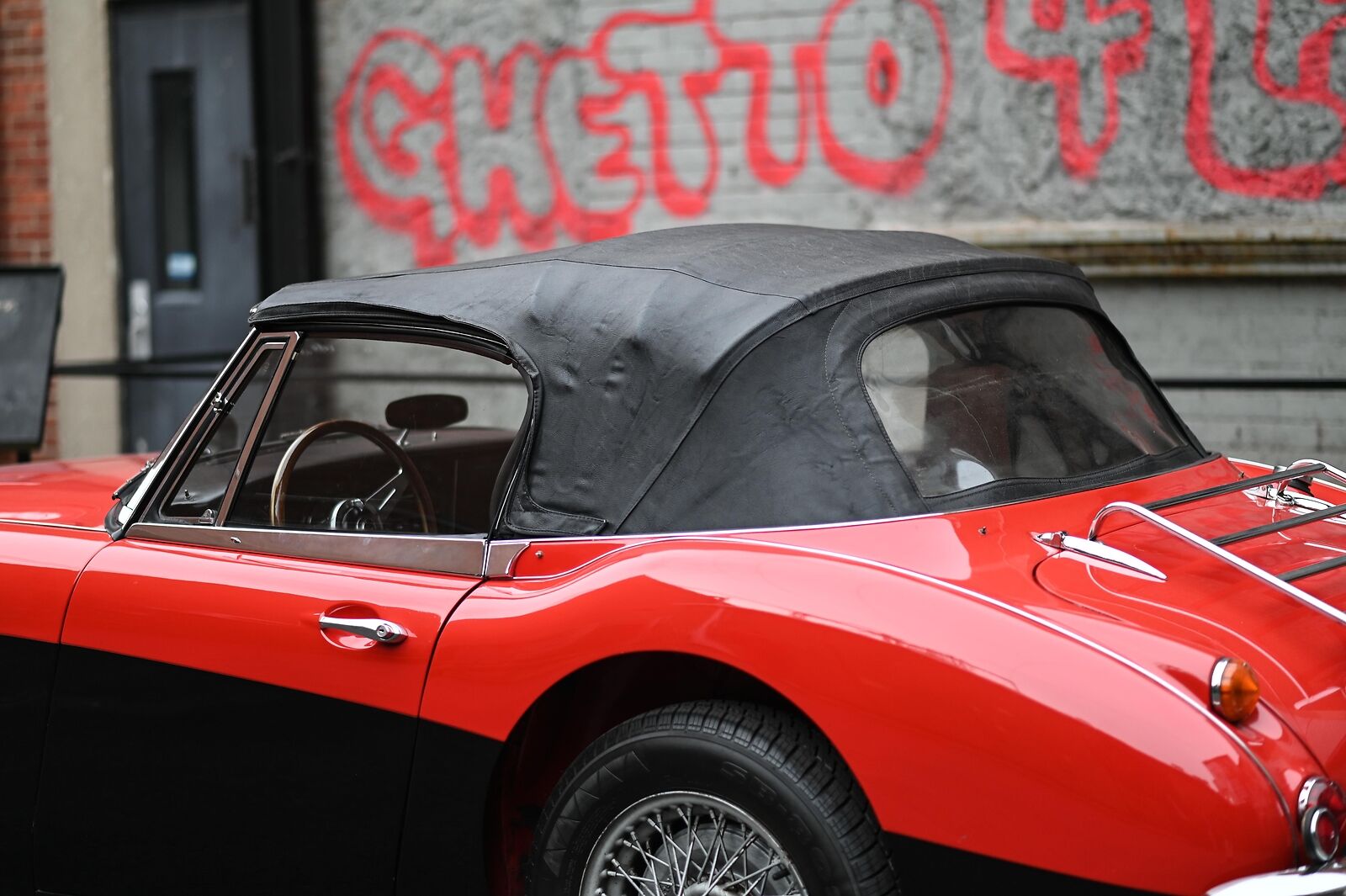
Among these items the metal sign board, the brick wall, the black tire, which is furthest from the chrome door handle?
the brick wall

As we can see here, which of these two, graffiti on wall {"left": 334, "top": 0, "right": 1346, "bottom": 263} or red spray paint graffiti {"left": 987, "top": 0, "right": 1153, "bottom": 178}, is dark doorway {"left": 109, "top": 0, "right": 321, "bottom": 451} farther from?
red spray paint graffiti {"left": 987, "top": 0, "right": 1153, "bottom": 178}

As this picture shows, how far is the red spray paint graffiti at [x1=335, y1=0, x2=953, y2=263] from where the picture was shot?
268 inches

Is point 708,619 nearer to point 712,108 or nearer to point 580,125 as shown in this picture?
point 712,108

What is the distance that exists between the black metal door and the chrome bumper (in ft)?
22.7

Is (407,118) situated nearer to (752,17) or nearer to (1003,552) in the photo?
(752,17)

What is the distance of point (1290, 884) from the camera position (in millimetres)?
1953

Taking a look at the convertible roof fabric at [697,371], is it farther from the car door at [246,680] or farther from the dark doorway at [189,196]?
the dark doorway at [189,196]

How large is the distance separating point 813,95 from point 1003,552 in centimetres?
476

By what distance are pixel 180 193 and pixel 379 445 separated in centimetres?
531

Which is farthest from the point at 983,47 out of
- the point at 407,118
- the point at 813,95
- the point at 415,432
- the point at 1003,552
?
the point at 1003,552

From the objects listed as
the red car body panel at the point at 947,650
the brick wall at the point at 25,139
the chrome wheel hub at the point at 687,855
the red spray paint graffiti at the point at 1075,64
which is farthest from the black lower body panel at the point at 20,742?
the brick wall at the point at 25,139

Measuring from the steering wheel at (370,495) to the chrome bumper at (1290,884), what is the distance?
1.86 m

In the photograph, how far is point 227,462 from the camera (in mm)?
3436

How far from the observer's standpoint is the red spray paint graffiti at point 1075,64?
6.34 metres
